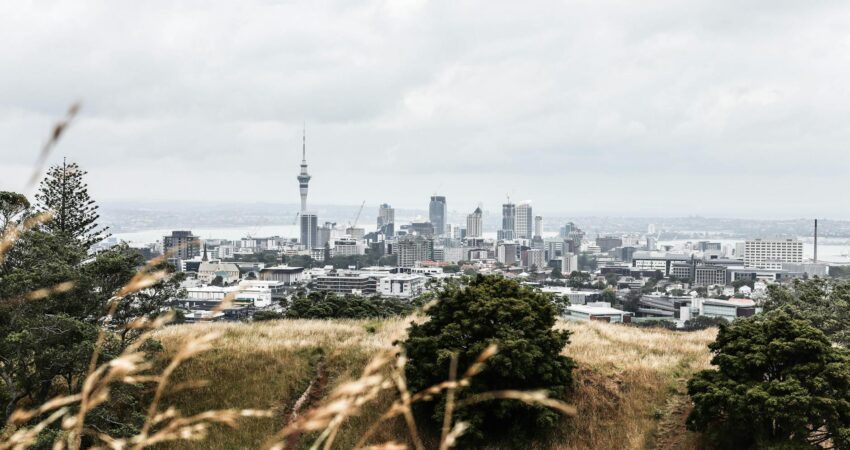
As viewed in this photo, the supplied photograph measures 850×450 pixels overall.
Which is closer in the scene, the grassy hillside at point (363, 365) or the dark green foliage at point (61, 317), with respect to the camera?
the dark green foliage at point (61, 317)

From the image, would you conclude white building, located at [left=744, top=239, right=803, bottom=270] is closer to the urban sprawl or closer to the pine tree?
the urban sprawl

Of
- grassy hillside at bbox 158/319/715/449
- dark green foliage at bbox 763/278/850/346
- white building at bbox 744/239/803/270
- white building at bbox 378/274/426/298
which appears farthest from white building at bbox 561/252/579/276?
grassy hillside at bbox 158/319/715/449

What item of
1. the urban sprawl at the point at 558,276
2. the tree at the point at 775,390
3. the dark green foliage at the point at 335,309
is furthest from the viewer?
the urban sprawl at the point at 558,276

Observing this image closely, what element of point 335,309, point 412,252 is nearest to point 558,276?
point 412,252

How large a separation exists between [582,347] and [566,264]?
172 metres

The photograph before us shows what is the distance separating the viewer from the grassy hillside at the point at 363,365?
13742 mm

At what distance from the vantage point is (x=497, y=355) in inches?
506

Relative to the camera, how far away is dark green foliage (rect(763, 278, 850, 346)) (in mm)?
20891

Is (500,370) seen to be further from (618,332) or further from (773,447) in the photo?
(618,332)

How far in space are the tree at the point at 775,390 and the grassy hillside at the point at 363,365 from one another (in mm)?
1302

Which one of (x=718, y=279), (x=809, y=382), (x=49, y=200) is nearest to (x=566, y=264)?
(x=718, y=279)

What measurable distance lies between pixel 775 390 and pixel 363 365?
810cm

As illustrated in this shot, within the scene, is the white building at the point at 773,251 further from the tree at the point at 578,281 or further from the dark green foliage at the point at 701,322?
the dark green foliage at the point at 701,322

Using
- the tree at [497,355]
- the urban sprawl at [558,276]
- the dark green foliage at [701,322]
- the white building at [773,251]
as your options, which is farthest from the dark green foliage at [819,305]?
the white building at [773,251]
